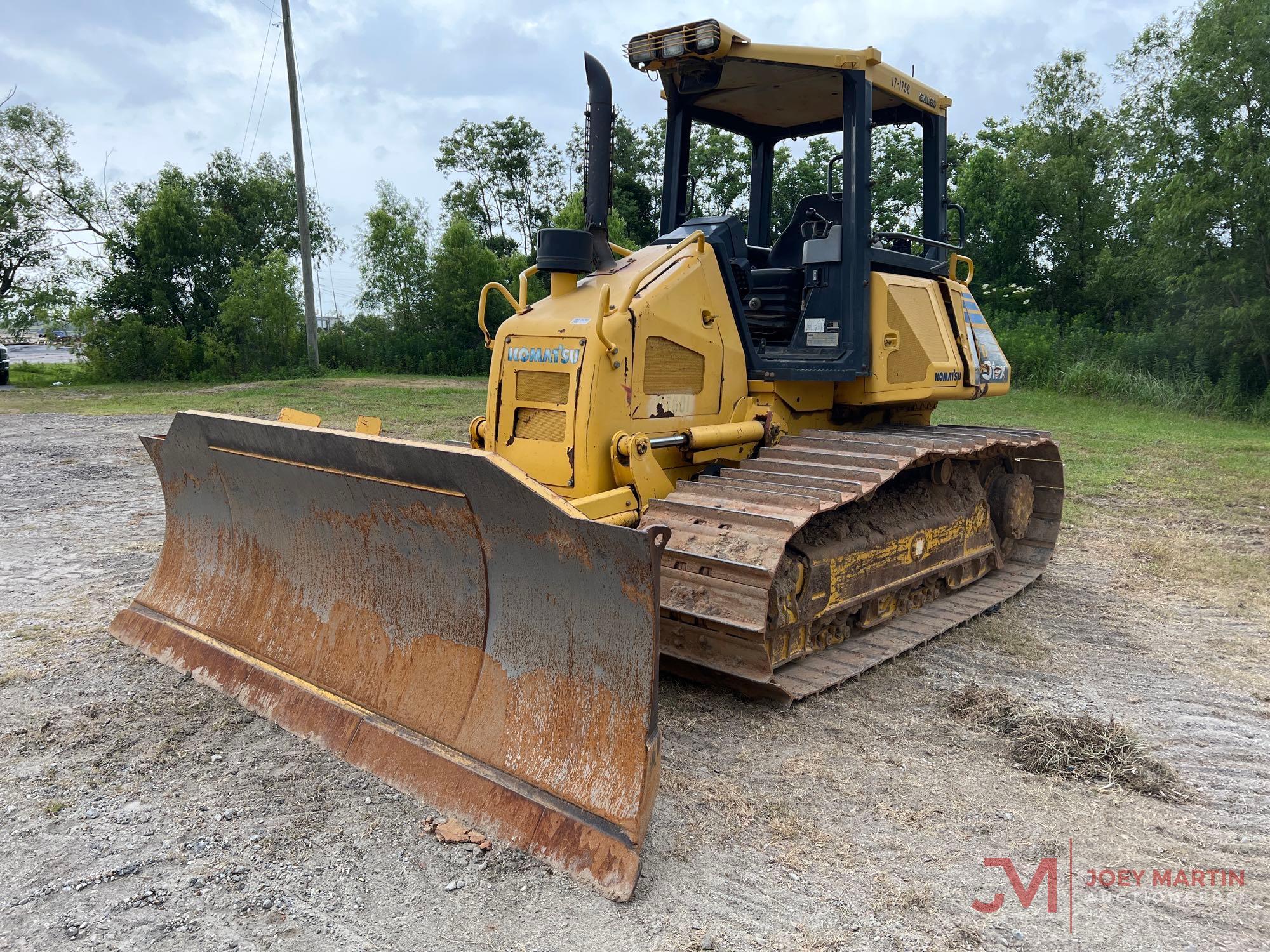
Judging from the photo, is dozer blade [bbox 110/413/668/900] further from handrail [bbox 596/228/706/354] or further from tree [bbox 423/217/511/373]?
tree [bbox 423/217/511/373]

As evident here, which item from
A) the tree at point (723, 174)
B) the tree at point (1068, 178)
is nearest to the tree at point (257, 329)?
the tree at point (723, 174)

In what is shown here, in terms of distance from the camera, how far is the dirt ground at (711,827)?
8.71 feet

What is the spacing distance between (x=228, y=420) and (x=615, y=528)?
7.91 feet

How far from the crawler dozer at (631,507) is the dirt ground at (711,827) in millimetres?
183

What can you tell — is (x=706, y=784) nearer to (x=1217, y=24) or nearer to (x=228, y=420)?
(x=228, y=420)

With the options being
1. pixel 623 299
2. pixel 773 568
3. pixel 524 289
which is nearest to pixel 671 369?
pixel 623 299

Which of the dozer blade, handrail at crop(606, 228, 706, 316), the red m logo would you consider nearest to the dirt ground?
the red m logo

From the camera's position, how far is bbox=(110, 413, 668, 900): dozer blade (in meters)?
3.06

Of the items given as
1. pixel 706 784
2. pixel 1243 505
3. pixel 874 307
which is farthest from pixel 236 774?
pixel 1243 505

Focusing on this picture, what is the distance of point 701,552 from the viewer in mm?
4004

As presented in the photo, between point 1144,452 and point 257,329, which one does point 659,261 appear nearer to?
point 1144,452

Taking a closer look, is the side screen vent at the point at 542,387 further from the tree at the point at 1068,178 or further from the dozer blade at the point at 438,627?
the tree at the point at 1068,178

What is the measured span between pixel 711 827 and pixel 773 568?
1035 millimetres

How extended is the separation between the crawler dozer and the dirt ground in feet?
0.60
